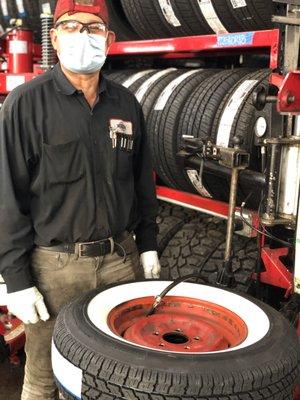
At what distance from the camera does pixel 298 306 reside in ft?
9.23

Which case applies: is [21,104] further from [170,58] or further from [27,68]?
[27,68]

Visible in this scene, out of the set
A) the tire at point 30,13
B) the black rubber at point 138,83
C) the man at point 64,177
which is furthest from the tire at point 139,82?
the tire at point 30,13

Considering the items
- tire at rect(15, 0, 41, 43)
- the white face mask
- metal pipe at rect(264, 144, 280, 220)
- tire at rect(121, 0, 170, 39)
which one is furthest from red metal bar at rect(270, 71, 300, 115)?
tire at rect(15, 0, 41, 43)

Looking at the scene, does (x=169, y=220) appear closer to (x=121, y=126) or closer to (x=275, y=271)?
(x=275, y=271)

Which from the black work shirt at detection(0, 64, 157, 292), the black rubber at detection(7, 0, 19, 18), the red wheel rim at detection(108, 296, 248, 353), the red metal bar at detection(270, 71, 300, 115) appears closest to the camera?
the red wheel rim at detection(108, 296, 248, 353)

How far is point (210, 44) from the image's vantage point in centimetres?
340

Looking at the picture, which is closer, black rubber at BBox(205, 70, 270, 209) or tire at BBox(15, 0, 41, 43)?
black rubber at BBox(205, 70, 270, 209)

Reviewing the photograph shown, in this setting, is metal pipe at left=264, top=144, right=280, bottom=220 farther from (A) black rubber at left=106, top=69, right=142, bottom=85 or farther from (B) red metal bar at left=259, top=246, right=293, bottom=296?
(A) black rubber at left=106, top=69, right=142, bottom=85

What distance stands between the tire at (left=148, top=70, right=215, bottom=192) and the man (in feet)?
2.79

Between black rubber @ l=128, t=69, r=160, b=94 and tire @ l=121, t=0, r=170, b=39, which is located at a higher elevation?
tire @ l=121, t=0, r=170, b=39

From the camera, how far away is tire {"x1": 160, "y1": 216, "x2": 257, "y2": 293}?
3318mm

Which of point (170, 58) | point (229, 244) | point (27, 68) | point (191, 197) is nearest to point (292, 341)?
point (229, 244)

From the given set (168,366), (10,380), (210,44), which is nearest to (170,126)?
(210,44)

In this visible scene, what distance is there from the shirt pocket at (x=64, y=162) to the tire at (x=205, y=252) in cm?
113
